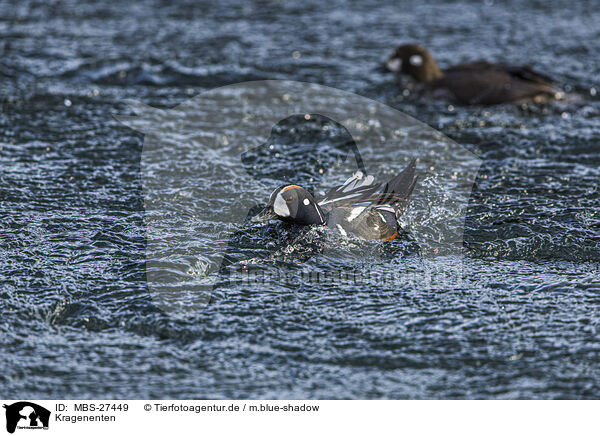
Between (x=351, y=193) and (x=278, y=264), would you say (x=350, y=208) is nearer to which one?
(x=351, y=193)

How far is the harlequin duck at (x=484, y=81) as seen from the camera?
8.44 m

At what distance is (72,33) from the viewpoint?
10430 millimetres

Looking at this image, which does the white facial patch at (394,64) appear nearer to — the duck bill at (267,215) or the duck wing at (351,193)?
the duck wing at (351,193)

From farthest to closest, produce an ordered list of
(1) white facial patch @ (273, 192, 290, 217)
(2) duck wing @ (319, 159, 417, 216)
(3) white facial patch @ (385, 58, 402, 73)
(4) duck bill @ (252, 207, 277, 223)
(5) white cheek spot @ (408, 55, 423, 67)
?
(3) white facial patch @ (385, 58, 402, 73)
(5) white cheek spot @ (408, 55, 423, 67)
(2) duck wing @ (319, 159, 417, 216)
(4) duck bill @ (252, 207, 277, 223)
(1) white facial patch @ (273, 192, 290, 217)

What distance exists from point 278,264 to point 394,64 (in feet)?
14.6

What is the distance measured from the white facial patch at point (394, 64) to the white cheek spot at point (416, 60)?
17 cm

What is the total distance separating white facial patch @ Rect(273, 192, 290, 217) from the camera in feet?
18.3

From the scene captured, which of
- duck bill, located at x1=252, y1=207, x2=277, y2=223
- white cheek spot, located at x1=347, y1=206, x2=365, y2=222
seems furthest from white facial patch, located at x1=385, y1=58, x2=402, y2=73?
duck bill, located at x1=252, y1=207, x2=277, y2=223

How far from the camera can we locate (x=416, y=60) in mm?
8992

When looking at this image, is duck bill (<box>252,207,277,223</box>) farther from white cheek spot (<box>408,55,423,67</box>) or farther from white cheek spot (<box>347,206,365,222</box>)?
white cheek spot (<box>408,55,423,67</box>)

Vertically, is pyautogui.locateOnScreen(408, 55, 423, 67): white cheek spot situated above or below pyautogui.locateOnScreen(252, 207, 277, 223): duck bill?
above

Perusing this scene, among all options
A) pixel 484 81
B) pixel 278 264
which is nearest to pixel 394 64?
pixel 484 81

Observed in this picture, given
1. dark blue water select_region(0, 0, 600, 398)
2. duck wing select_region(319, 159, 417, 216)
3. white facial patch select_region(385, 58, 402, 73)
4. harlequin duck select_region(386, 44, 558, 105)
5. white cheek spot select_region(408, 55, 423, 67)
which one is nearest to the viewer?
dark blue water select_region(0, 0, 600, 398)
